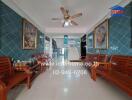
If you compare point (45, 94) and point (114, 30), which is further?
point (114, 30)

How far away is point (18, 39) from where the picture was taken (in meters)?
5.18

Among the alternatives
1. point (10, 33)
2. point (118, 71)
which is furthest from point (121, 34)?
point (10, 33)

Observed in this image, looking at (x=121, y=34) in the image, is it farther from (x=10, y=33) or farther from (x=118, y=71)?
(x=10, y=33)

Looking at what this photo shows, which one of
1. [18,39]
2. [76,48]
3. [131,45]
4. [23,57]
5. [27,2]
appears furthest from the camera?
[76,48]

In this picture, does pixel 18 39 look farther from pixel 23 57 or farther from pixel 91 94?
pixel 91 94

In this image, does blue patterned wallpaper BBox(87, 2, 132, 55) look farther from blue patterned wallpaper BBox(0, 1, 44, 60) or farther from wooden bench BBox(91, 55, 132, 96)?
blue patterned wallpaper BBox(0, 1, 44, 60)

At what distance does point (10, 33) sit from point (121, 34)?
12.6 ft

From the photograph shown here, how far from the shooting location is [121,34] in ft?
15.1

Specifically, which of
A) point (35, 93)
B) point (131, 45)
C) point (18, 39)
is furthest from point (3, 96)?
point (131, 45)

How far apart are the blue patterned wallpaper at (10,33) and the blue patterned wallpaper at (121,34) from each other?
381 centimetres

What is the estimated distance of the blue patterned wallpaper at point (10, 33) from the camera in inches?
155

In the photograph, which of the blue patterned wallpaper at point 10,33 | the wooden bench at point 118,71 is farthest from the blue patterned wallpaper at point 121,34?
the blue patterned wallpaper at point 10,33

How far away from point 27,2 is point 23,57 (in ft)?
7.91

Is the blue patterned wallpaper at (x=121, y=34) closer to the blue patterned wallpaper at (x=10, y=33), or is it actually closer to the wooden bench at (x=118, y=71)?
the wooden bench at (x=118, y=71)
